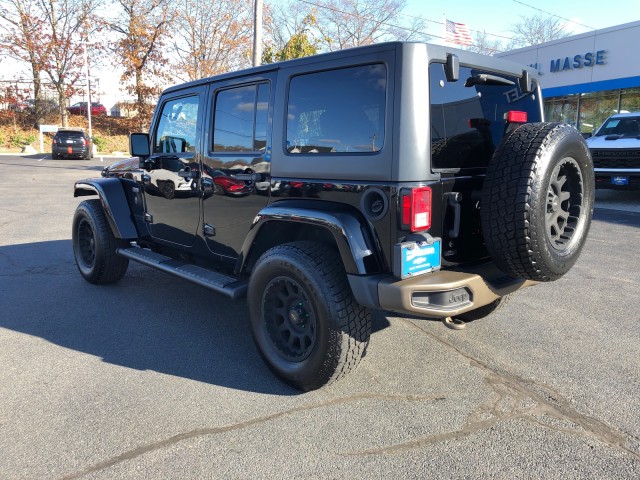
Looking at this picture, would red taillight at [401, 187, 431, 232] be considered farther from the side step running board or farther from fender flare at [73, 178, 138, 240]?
fender flare at [73, 178, 138, 240]

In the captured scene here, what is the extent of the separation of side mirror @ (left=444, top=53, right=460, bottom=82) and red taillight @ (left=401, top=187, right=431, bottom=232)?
67 cm

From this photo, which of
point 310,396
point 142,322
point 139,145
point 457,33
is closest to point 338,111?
point 310,396

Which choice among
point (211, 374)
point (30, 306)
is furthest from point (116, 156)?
point (211, 374)

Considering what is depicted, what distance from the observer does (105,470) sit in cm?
241

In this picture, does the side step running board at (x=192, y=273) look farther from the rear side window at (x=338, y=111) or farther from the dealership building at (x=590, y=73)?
the dealership building at (x=590, y=73)

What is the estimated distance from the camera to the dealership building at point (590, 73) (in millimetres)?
17188

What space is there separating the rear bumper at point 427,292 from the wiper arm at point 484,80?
3.91ft

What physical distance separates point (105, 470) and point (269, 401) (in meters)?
0.97

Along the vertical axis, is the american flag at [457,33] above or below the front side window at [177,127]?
above

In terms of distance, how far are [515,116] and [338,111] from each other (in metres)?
1.23

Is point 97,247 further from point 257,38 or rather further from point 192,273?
point 257,38

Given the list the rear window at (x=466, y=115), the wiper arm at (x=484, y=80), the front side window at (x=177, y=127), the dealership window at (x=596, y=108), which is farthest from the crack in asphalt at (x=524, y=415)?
the dealership window at (x=596, y=108)

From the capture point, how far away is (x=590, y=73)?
18609 millimetres

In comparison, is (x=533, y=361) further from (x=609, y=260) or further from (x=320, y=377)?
(x=609, y=260)
